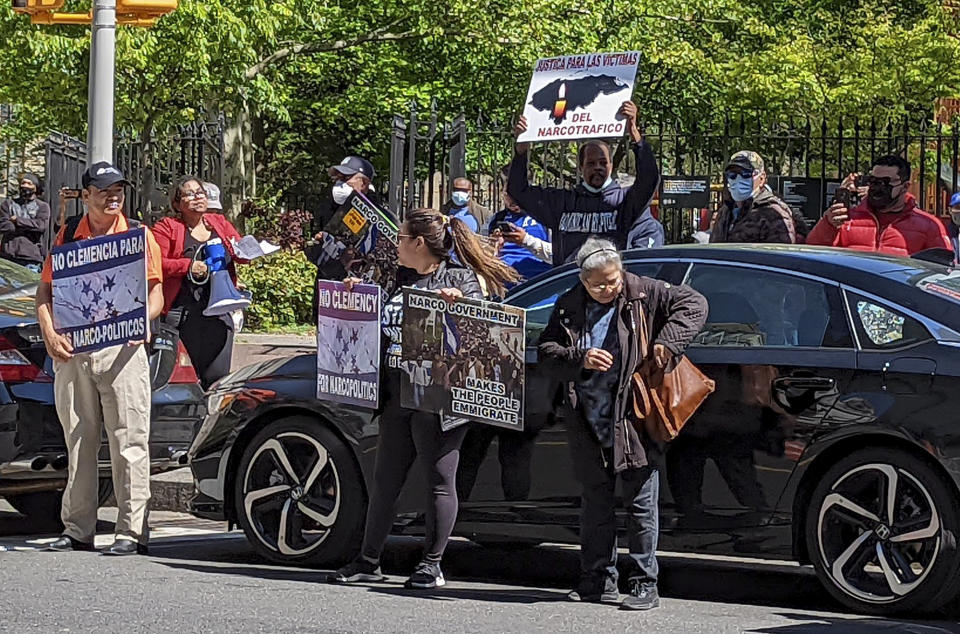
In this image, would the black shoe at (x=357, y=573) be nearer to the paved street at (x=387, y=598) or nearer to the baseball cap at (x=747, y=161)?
the paved street at (x=387, y=598)

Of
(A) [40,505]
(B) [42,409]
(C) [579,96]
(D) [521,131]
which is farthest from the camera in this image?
(D) [521,131]

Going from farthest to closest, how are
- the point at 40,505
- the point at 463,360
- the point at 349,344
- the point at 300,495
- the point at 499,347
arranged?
1. the point at 40,505
2. the point at 300,495
3. the point at 349,344
4. the point at 463,360
5. the point at 499,347

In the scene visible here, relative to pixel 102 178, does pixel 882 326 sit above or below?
below

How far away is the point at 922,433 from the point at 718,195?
42.6 ft

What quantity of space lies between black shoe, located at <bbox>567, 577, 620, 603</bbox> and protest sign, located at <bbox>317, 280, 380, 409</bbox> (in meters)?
1.27

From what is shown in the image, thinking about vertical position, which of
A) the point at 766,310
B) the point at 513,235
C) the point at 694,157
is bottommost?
the point at 766,310

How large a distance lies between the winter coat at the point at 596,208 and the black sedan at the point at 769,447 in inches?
76.3

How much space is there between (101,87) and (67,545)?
419 centimetres

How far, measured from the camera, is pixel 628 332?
7125 mm

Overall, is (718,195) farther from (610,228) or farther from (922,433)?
(922,433)

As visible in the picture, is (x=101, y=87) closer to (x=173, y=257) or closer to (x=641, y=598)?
(x=173, y=257)

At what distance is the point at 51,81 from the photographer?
21219mm

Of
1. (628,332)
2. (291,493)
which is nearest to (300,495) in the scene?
(291,493)

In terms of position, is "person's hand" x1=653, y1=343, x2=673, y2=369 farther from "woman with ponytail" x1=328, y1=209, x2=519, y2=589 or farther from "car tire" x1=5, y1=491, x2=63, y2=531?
"car tire" x1=5, y1=491, x2=63, y2=531
